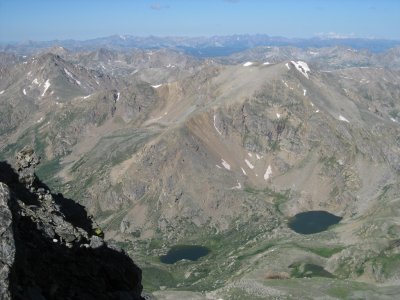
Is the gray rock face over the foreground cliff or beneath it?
over

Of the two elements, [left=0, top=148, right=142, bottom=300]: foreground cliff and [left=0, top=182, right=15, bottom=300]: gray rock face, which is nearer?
[left=0, top=182, right=15, bottom=300]: gray rock face

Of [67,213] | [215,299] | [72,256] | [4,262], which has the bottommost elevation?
[215,299]

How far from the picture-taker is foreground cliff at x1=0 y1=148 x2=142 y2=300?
3606 cm

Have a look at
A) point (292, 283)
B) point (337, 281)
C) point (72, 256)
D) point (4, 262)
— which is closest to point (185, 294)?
point (292, 283)

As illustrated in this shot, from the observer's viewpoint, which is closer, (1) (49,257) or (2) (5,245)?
(2) (5,245)

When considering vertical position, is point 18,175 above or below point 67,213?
above

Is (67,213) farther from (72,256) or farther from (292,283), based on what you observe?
(292,283)

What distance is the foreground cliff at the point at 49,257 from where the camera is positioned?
36062 mm

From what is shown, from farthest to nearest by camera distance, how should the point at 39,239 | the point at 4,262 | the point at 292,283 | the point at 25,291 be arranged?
the point at 292,283 → the point at 39,239 → the point at 25,291 → the point at 4,262

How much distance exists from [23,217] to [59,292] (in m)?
12.4

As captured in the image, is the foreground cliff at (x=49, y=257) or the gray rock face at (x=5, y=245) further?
the foreground cliff at (x=49, y=257)

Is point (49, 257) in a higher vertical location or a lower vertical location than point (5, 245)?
lower

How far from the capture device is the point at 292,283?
181125mm

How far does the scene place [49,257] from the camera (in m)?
48.7
